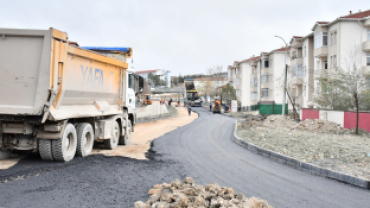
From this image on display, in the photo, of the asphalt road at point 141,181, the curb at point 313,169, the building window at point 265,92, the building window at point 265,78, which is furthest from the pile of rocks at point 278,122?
the building window at point 265,78

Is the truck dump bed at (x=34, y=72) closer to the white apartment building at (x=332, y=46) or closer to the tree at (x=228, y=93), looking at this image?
the white apartment building at (x=332, y=46)

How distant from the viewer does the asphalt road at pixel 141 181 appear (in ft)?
18.2

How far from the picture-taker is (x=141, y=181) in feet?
22.8

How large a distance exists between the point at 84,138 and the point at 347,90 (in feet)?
54.2

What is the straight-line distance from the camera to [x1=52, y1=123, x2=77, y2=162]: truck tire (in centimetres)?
804

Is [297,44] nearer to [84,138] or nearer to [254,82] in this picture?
[254,82]

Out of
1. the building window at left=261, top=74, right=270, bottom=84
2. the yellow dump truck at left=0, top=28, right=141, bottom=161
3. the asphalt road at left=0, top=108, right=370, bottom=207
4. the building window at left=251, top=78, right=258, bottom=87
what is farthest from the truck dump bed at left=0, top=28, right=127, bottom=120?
the building window at left=251, top=78, right=258, bottom=87

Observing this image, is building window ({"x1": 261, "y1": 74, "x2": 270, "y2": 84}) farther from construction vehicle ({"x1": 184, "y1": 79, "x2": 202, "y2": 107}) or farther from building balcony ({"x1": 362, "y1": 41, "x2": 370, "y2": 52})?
building balcony ({"x1": 362, "y1": 41, "x2": 370, "y2": 52})

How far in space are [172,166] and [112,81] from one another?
14.3 ft

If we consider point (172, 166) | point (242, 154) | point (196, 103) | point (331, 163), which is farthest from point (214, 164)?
point (196, 103)

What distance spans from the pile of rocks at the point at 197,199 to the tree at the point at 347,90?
48.6 feet

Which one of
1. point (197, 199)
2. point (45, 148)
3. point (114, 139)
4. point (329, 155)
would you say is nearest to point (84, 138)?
point (45, 148)

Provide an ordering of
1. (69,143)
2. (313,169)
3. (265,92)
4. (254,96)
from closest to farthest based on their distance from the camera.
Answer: (69,143) → (313,169) → (265,92) → (254,96)

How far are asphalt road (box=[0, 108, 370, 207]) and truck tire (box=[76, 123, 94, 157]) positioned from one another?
49 cm
